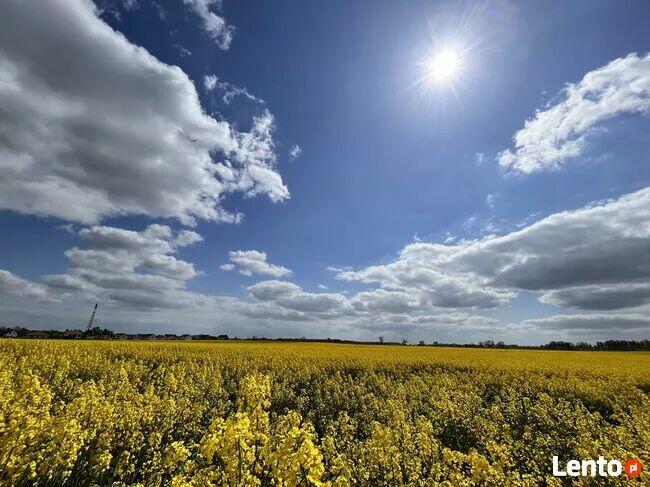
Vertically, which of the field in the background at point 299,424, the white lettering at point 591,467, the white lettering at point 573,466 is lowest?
the white lettering at point 573,466

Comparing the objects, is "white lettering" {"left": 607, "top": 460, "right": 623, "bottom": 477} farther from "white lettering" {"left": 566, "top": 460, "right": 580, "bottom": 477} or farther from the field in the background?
"white lettering" {"left": 566, "top": 460, "right": 580, "bottom": 477}

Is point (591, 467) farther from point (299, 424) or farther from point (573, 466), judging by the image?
point (299, 424)

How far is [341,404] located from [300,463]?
15.8 meters

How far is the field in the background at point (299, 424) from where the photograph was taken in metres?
5.41

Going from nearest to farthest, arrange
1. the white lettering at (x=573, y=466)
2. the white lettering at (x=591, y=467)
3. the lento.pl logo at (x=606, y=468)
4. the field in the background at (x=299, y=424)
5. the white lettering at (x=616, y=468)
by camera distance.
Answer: the field in the background at (x=299, y=424) < the lento.pl logo at (x=606, y=468) < the white lettering at (x=616, y=468) < the white lettering at (x=591, y=467) < the white lettering at (x=573, y=466)

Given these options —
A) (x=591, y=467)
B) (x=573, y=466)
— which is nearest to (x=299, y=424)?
(x=591, y=467)

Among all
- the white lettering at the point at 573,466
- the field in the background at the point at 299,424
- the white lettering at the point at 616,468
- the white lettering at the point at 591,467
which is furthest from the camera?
the white lettering at the point at 573,466

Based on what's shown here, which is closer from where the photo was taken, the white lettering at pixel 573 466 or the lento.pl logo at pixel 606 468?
the lento.pl logo at pixel 606 468

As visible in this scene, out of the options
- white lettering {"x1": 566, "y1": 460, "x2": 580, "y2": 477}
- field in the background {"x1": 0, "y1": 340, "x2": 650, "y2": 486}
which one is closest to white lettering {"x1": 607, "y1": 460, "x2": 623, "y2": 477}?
field in the background {"x1": 0, "y1": 340, "x2": 650, "y2": 486}

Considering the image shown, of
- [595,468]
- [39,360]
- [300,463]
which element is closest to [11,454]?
[300,463]

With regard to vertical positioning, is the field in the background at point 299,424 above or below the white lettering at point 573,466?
above

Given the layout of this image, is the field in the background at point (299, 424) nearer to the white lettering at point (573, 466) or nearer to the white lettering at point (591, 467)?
the white lettering at point (591, 467)

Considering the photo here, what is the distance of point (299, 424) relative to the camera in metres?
8.80

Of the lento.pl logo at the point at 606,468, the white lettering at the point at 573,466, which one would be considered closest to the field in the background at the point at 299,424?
the lento.pl logo at the point at 606,468
